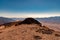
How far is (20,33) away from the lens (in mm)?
20719

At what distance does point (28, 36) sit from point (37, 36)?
131 centimetres

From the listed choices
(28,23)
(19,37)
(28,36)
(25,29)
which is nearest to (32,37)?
(28,36)

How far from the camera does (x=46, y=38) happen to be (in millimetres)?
19172

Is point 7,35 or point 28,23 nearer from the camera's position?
point 7,35

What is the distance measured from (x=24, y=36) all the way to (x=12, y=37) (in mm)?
1736

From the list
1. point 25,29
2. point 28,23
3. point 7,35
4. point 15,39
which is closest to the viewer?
point 15,39

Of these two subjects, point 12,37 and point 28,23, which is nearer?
point 12,37

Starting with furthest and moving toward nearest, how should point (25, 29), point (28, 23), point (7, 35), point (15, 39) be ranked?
point (28, 23)
point (25, 29)
point (7, 35)
point (15, 39)

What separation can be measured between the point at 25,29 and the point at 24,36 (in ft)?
9.76

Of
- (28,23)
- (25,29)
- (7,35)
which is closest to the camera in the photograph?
(7,35)

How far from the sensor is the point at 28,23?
2712 centimetres

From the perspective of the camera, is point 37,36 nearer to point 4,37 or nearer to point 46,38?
point 46,38

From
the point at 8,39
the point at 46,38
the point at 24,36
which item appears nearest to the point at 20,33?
the point at 24,36

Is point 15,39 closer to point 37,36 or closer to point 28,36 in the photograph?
point 28,36
